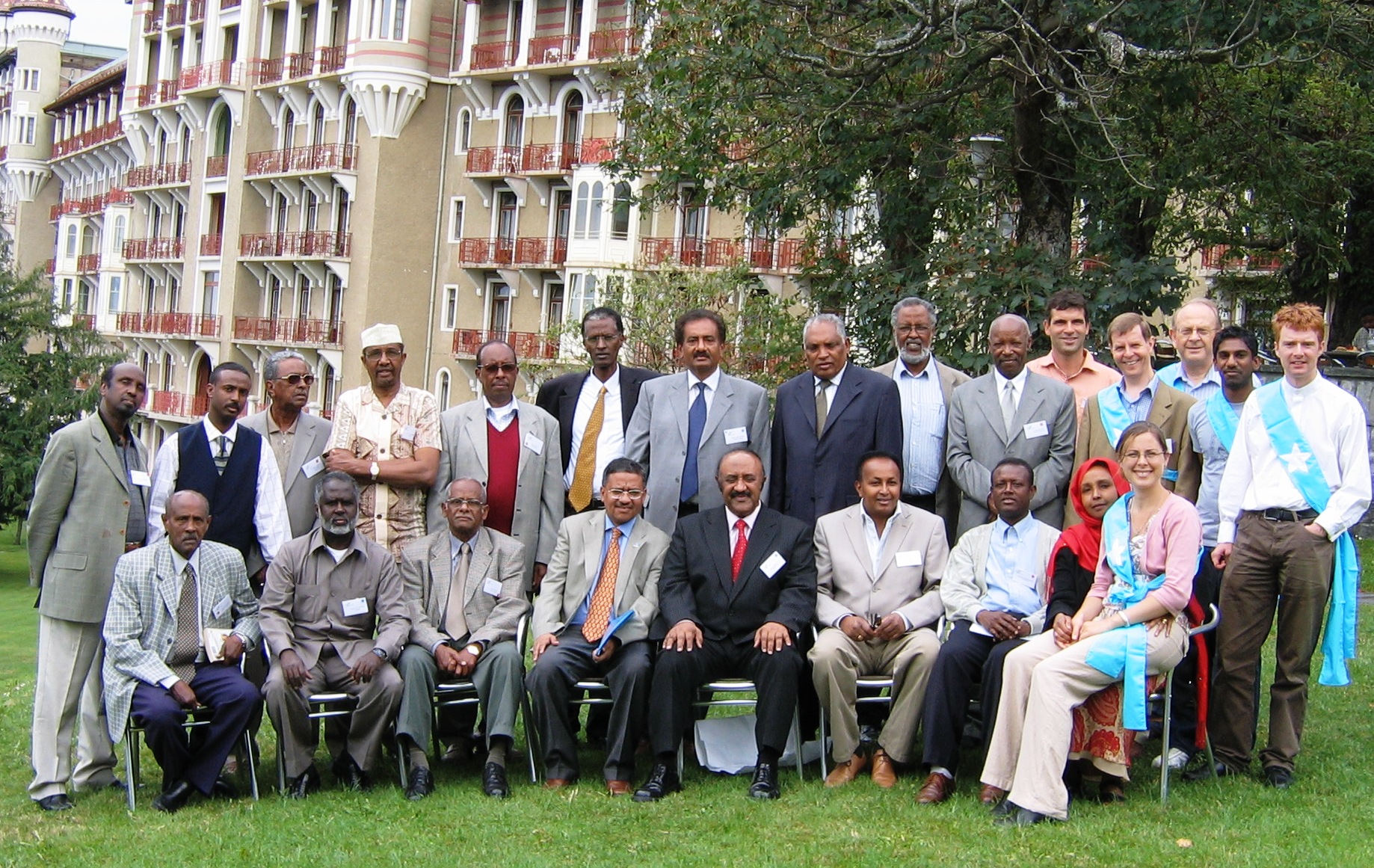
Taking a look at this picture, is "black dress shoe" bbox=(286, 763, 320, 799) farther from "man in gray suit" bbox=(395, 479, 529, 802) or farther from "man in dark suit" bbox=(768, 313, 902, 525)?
"man in dark suit" bbox=(768, 313, 902, 525)

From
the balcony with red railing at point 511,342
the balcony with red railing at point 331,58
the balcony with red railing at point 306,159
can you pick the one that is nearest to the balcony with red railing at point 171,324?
the balcony with red railing at point 306,159

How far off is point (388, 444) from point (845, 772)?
9.86 ft

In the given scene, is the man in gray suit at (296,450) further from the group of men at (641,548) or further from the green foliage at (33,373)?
the green foliage at (33,373)

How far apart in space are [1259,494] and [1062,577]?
0.98 meters

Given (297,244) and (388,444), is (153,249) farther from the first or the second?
(388,444)

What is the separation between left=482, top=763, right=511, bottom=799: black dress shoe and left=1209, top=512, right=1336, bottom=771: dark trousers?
3473mm

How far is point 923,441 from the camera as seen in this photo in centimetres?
800

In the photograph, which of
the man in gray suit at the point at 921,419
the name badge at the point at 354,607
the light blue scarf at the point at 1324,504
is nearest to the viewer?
the light blue scarf at the point at 1324,504

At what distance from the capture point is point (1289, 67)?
48.5ft

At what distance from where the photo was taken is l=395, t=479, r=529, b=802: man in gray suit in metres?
7.17

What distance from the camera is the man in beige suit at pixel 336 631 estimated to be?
7141 millimetres

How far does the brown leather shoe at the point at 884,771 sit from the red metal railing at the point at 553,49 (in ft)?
104

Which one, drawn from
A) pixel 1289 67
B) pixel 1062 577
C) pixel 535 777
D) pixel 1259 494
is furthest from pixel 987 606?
pixel 1289 67

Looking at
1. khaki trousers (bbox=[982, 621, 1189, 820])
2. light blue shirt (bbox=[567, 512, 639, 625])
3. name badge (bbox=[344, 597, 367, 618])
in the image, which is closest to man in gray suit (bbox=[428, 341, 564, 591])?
light blue shirt (bbox=[567, 512, 639, 625])
